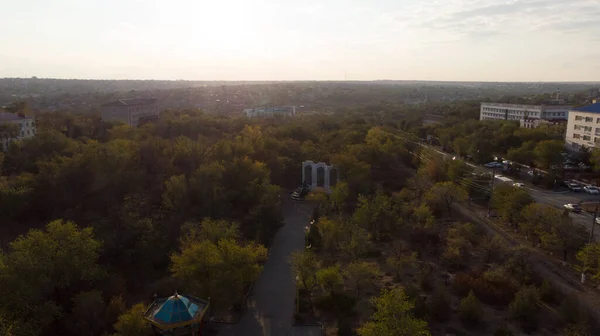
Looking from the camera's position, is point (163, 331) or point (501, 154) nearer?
point (163, 331)

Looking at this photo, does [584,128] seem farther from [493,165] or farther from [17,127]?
[17,127]

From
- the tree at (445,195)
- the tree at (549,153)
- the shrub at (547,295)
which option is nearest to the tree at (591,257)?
the shrub at (547,295)

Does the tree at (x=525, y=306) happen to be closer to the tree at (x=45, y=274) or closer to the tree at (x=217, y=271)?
the tree at (x=217, y=271)

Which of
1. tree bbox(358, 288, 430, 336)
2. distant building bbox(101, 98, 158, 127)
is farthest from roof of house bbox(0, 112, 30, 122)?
tree bbox(358, 288, 430, 336)

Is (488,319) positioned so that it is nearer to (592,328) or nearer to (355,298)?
(592,328)

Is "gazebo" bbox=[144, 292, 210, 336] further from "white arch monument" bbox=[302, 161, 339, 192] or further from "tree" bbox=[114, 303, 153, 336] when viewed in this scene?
"white arch monument" bbox=[302, 161, 339, 192]

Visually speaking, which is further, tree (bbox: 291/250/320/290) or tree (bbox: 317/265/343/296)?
tree (bbox: 291/250/320/290)

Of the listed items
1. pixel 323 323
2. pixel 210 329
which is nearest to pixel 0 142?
pixel 210 329
